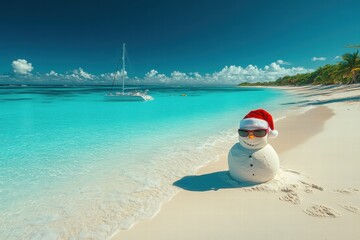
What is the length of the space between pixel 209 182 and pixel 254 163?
50.9 inches

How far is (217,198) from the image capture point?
5.04m

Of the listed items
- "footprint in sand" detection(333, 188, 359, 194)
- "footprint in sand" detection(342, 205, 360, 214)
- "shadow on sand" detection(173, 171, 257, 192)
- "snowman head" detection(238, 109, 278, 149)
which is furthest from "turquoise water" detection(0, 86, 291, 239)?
"footprint in sand" detection(333, 188, 359, 194)

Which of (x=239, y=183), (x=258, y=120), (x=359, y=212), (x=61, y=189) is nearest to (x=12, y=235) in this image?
(x=61, y=189)

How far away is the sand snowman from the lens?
5.12 m

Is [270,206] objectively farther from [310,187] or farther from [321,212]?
[310,187]

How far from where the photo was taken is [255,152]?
5.21 metres

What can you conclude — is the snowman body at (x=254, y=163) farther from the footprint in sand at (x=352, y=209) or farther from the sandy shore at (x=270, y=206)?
the footprint in sand at (x=352, y=209)

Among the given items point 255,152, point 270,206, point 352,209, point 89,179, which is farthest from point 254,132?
point 89,179

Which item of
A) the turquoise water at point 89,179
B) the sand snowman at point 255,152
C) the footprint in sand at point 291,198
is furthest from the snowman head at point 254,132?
the turquoise water at point 89,179

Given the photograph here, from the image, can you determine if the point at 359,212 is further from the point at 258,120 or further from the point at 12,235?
the point at 12,235

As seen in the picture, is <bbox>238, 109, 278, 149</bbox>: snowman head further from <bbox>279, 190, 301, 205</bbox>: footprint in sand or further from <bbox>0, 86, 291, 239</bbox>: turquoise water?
<bbox>0, 86, 291, 239</bbox>: turquoise water

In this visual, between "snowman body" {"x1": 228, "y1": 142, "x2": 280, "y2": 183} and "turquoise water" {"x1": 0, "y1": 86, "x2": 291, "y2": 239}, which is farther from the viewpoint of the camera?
"snowman body" {"x1": 228, "y1": 142, "x2": 280, "y2": 183}

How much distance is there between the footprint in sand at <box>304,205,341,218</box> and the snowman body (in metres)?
1.11

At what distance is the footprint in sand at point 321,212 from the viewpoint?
416 cm
